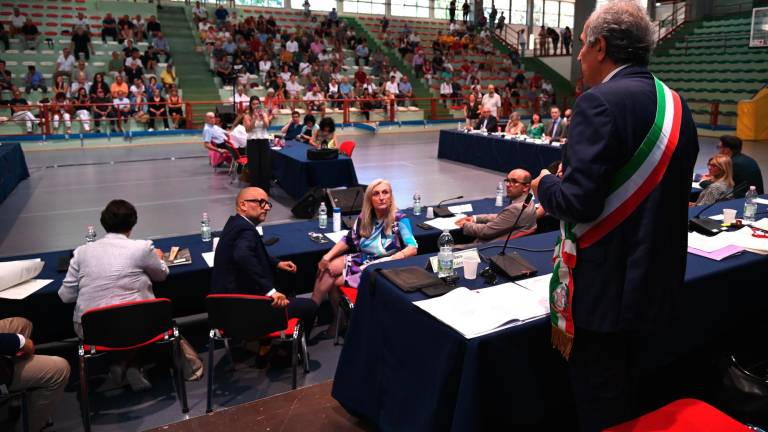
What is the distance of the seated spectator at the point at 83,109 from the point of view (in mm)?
13539

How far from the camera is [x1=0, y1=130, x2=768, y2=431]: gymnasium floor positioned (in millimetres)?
3254

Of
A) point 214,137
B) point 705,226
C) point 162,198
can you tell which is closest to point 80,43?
point 214,137

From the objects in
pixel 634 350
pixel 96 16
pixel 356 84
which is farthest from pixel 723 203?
pixel 96 16

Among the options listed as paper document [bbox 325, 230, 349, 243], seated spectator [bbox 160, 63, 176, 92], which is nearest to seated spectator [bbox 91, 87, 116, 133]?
seated spectator [bbox 160, 63, 176, 92]

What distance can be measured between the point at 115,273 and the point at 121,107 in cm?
1229

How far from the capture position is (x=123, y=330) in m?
2.95

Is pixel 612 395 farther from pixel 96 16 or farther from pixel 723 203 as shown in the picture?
pixel 96 16

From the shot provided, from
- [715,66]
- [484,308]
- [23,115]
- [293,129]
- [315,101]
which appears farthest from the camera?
[715,66]

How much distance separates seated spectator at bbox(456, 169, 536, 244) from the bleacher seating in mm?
15253

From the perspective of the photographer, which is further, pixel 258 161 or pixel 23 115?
pixel 23 115

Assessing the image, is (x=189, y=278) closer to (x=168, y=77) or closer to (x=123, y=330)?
(x=123, y=330)

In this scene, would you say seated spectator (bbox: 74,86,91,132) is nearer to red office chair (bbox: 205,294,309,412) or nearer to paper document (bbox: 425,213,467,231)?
paper document (bbox: 425,213,467,231)

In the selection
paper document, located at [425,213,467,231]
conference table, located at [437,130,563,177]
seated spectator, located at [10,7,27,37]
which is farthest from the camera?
seated spectator, located at [10,7,27,37]

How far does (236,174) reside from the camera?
989cm
